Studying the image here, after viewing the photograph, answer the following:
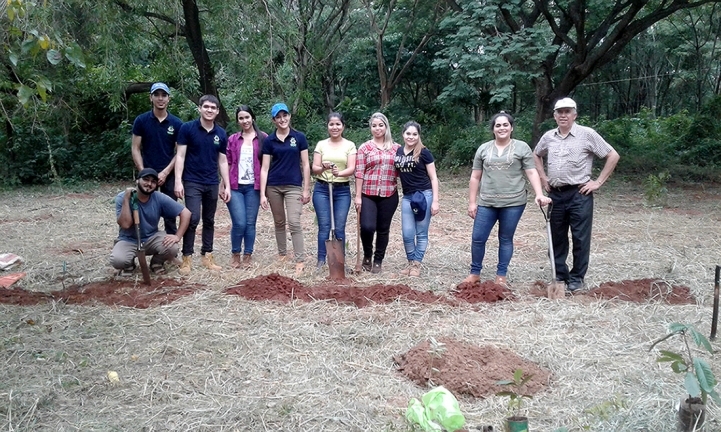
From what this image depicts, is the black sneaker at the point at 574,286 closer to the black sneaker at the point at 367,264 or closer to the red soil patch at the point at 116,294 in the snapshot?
the black sneaker at the point at 367,264

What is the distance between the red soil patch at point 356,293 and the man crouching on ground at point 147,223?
88cm

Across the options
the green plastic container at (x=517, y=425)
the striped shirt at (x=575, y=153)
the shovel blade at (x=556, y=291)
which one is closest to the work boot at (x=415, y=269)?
the shovel blade at (x=556, y=291)

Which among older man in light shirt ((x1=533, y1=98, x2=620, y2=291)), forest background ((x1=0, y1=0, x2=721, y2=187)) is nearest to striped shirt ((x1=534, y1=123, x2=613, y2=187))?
older man in light shirt ((x1=533, y1=98, x2=620, y2=291))

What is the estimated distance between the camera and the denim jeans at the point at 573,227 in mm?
5387

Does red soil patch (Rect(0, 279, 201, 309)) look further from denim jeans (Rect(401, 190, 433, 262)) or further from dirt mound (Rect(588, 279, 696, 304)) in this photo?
dirt mound (Rect(588, 279, 696, 304))

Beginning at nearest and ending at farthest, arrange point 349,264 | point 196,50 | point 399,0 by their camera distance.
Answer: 1. point 349,264
2. point 196,50
3. point 399,0

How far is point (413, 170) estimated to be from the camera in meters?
5.84

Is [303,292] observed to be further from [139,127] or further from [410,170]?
[139,127]

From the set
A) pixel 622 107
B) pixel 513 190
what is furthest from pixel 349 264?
pixel 622 107

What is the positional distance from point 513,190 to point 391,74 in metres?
13.4

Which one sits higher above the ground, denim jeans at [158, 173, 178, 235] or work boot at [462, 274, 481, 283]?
denim jeans at [158, 173, 178, 235]

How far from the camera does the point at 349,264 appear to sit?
667 cm

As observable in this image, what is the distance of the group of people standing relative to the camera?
5.45 meters

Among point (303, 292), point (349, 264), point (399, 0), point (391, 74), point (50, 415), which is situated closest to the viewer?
point (50, 415)
